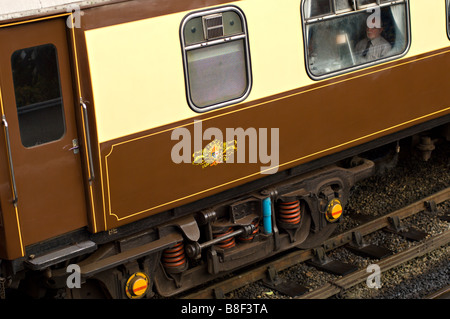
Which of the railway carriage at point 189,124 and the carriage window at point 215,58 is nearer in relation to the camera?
the railway carriage at point 189,124

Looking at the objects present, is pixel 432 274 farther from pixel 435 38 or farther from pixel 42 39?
pixel 42 39

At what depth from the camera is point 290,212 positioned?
7.87 meters

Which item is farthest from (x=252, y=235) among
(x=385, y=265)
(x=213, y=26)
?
(x=213, y=26)

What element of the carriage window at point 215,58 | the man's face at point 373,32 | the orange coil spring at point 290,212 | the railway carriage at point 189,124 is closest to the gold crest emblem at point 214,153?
the railway carriage at point 189,124

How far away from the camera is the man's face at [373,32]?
7.80 m

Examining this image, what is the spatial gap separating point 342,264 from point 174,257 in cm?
203

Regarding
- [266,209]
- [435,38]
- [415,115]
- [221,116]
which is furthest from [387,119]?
[221,116]

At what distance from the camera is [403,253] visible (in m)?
8.23

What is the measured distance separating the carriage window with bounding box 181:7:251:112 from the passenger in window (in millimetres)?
1515

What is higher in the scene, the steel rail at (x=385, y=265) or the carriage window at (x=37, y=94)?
the carriage window at (x=37, y=94)

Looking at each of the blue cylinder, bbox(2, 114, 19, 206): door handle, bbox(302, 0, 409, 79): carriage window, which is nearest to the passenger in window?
bbox(302, 0, 409, 79): carriage window

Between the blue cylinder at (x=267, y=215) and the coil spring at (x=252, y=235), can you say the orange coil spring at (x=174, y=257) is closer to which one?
the coil spring at (x=252, y=235)

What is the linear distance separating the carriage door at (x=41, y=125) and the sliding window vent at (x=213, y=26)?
126 centimetres

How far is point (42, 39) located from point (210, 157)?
1.87 m
